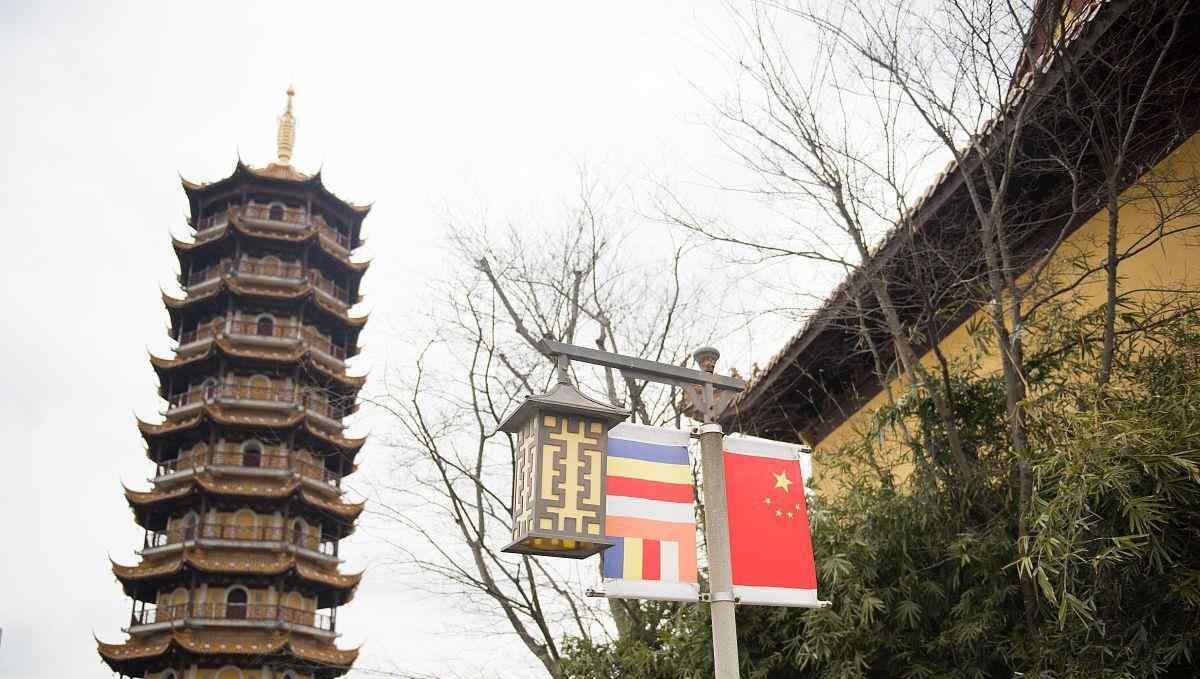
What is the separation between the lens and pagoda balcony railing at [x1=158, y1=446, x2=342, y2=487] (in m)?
25.5

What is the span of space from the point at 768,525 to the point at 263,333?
25.3 m

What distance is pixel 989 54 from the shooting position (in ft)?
18.5

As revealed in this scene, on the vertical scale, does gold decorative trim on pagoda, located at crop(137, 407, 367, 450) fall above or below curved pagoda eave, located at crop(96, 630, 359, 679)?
above

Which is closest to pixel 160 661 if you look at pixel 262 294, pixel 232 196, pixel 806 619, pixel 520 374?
pixel 262 294

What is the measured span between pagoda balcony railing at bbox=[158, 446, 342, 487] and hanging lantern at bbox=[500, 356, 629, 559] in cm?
2323

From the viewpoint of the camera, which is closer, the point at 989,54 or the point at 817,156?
the point at 989,54

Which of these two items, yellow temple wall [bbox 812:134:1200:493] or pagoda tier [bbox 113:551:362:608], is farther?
pagoda tier [bbox 113:551:362:608]

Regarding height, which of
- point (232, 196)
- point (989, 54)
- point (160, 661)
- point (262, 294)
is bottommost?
point (160, 661)

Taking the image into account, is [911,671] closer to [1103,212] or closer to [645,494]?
[645,494]

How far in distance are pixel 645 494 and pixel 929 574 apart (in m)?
2.77

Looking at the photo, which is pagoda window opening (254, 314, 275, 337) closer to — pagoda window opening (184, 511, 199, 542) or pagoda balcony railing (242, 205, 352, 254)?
pagoda balcony railing (242, 205, 352, 254)

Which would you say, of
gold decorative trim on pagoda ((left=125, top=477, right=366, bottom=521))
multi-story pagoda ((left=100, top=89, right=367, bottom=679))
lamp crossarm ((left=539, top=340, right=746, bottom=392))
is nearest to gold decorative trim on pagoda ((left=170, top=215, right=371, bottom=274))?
multi-story pagoda ((left=100, top=89, right=367, bottom=679))

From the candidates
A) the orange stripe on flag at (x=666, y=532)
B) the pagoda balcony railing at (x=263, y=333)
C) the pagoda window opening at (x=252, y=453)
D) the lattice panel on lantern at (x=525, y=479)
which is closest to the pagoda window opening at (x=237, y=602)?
the pagoda window opening at (x=252, y=453)

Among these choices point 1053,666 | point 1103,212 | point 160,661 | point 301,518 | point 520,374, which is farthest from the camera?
point 301,518
